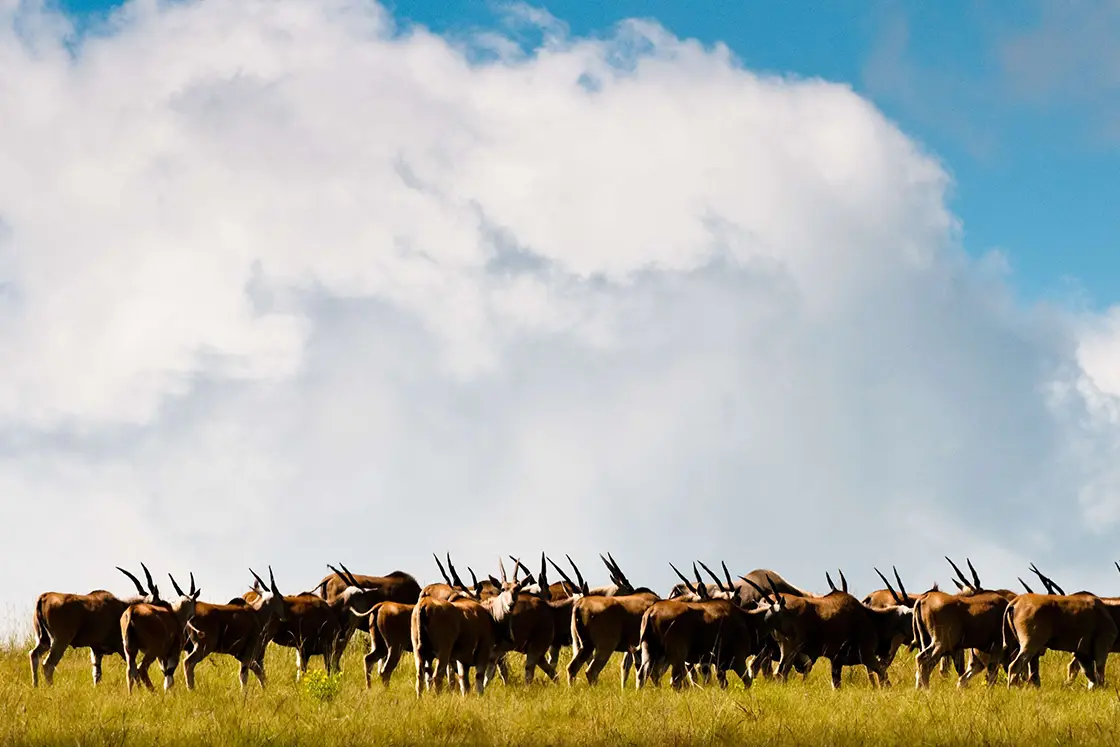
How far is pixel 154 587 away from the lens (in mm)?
19484

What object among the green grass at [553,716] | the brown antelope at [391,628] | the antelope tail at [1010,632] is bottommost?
the green grass at [553,716]

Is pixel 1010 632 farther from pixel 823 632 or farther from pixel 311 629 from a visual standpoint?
pixel 311 629

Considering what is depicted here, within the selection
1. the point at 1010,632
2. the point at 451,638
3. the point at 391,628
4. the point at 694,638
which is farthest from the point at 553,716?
the point at 1010,632

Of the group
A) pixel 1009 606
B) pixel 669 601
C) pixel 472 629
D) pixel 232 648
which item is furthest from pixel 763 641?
pixel 232 648

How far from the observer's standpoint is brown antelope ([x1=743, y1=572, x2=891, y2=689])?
2016 centimetres

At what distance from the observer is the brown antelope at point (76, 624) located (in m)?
18.9

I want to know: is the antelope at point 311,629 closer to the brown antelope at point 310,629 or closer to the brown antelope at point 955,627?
the brown antelope at point 310,629

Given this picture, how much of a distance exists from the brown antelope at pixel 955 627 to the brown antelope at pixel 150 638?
11.6 metres

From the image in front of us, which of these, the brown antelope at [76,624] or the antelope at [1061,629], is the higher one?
the brown antelope at [76,624]

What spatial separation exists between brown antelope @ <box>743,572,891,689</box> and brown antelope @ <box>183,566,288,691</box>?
327 inches

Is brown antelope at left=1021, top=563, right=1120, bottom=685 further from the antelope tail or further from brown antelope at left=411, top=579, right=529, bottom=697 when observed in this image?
brown antelope at left=411, top=579, right=529, bottom=697

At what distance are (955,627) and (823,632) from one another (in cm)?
212

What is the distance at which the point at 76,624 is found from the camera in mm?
18938

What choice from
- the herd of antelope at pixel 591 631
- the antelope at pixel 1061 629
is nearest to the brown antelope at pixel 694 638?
the herd of antelope at pixel 591 631
